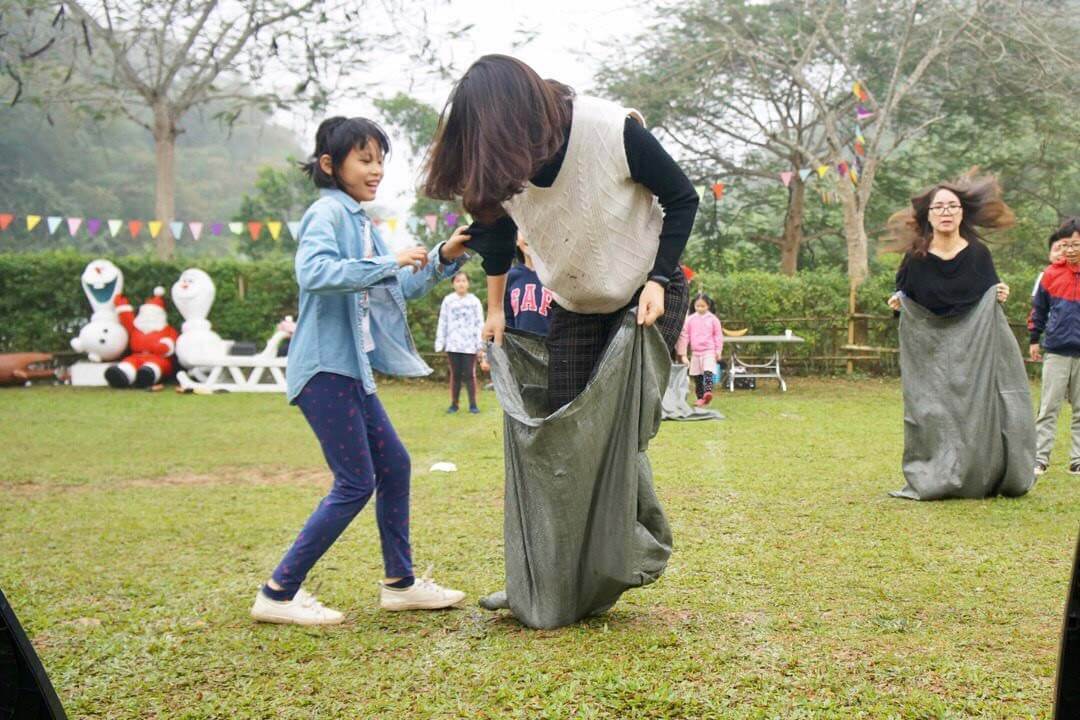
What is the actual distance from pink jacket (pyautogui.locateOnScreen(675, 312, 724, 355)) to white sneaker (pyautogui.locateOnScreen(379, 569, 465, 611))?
30.5ft

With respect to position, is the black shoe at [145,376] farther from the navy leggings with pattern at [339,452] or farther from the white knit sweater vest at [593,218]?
the white knit sweater vest at [593,218]

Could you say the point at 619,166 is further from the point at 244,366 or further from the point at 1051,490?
the point at 244,366

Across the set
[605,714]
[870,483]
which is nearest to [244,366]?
[870,483]

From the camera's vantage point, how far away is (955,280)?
5859 millimetres

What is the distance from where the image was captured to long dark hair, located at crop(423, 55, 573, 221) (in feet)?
9.48

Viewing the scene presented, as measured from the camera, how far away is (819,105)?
2034 cm

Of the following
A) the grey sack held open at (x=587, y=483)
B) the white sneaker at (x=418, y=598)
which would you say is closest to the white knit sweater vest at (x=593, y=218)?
the grey sack held open at (x=587, y=483)

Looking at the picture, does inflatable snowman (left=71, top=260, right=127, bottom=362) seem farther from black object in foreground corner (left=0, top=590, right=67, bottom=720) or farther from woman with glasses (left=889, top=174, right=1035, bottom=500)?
black object in foreground corner (left=0, top=590, right=67, bottom=720)

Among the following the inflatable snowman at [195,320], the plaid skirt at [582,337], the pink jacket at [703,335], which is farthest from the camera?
the inflatable snowman at [195,320]

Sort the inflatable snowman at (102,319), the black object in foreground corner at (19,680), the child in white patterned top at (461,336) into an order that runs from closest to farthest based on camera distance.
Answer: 1. the black object in foreground corner at (19,680)
2. the child in white patterned top at (461,336)
3. the inflatable snowman at (102,319)

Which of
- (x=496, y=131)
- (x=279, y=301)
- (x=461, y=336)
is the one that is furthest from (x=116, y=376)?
(x=496, y=131)

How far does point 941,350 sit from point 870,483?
1098 mm

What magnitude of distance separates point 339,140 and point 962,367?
397cm

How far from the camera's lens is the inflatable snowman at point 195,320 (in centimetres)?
1634
